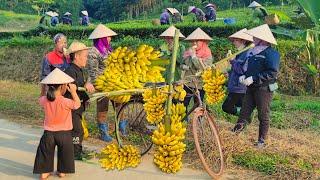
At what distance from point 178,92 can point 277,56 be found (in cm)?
228

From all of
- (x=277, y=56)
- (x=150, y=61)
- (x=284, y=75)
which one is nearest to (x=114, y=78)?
(x=150, y=61)

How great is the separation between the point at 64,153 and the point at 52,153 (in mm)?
129

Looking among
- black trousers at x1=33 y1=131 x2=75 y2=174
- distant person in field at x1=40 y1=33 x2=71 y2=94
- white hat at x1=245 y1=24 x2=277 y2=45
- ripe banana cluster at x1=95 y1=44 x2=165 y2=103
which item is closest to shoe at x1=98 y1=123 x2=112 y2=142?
distant person in field at x1=40 y1=33 x2=71 y2=94

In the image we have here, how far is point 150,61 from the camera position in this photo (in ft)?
13.6

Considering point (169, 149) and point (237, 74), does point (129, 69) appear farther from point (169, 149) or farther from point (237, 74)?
point (237, 74)

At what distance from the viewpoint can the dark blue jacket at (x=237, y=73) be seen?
7.25 metres

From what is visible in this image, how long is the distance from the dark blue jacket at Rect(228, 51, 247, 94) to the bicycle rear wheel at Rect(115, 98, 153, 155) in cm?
145

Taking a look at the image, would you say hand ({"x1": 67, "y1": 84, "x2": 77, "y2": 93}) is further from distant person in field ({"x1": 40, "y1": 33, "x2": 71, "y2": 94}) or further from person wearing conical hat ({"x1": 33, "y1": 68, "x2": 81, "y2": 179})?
distant person in field ({"x1": 40, "y1": 33, "x2": 71, "y2": 94})

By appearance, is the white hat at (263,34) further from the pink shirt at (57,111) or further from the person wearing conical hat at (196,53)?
the pink shirt at (57,111)

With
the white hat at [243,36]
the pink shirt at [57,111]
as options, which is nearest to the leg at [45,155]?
the pink shirt at [57,111]

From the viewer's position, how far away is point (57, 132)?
228 inches

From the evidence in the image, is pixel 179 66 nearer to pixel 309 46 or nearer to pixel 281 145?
pixel 281 145

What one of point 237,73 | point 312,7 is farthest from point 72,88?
point 312,7

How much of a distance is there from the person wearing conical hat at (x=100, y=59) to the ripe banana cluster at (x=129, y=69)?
2.97m
